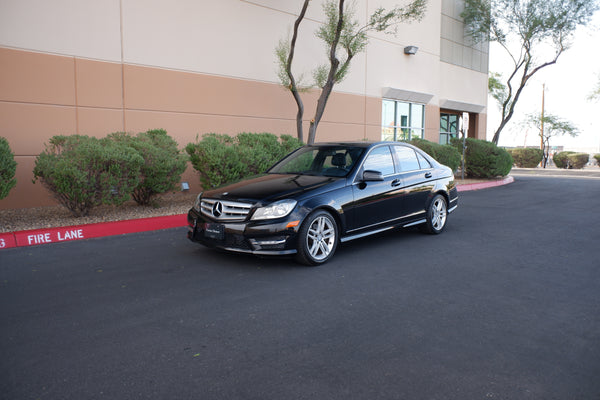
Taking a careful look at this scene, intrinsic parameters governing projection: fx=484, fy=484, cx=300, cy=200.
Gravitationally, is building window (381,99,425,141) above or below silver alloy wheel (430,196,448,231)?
above

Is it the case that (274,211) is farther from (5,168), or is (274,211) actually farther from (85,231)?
(5,168)

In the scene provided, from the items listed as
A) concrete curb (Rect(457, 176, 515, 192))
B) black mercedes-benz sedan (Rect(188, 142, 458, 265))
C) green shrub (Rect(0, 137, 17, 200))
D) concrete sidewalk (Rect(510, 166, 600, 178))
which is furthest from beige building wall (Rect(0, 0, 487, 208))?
concrete sidewalk (Rect(510, 166, 600, 178))

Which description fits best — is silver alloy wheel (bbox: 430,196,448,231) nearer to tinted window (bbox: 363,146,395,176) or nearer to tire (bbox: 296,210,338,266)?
tinted window (bbox: 363,146,395,176)

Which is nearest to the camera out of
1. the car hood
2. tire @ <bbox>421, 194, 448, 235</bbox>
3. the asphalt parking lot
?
the asphalt parking lot

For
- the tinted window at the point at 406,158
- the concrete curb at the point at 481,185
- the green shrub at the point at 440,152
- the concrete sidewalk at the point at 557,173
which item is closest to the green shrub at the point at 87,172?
the tinted window at the point at 406,158

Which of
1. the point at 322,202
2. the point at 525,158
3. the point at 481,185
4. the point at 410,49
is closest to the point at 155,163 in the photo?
the point at 322,202

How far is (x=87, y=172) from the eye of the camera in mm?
8188

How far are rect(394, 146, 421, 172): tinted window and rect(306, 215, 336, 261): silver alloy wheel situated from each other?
1975mm

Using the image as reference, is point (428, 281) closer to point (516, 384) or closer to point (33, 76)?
point (516, 384)

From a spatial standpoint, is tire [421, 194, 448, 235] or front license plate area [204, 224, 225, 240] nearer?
front license plate area [204, 224, 225, 240]

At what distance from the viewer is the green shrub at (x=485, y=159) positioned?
19.5 m

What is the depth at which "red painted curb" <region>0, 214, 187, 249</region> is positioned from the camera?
23.4ft

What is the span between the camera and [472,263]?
6.11 m

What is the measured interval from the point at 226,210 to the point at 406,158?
3.18m
